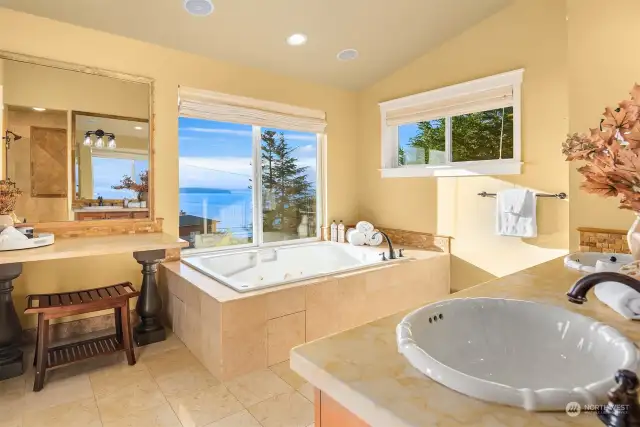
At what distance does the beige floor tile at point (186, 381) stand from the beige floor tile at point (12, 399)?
0.65 metres

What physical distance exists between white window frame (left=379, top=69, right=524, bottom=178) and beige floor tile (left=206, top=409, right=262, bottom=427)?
8.57 feet

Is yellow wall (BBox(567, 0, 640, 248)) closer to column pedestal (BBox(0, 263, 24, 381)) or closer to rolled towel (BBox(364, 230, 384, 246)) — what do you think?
rolled towel (BBox(364, 230, 384, 246))

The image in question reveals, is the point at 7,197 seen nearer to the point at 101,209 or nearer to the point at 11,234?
the point at 11,234

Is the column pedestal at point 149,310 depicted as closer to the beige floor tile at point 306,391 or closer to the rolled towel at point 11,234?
the rolled towel at point 11,234

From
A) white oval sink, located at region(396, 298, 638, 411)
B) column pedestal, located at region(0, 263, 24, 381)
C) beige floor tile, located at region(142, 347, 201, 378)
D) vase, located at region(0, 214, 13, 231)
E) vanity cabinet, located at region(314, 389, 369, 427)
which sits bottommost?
beige floor tile, located at region(142, 347, 201, 378)

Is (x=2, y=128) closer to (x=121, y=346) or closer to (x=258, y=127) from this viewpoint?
(x=121, y=346)

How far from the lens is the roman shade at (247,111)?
10.4 feet

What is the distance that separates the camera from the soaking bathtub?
3.19 metres

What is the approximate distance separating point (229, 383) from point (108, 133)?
2.04 meters

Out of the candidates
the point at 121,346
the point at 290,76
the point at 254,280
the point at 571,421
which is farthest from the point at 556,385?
the point at 290,76

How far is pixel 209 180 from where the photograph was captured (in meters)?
3.49

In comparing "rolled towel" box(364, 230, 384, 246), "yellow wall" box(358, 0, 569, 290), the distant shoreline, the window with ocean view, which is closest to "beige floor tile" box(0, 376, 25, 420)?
the window with ocean view

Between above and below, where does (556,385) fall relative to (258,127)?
below

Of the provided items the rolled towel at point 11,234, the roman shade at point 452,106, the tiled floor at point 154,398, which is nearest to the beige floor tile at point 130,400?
the tiled floor at point 154,398
